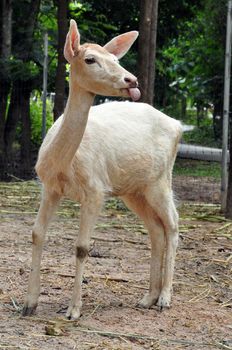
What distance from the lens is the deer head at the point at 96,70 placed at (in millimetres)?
4934

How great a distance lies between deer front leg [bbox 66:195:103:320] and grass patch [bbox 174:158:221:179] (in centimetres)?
1012

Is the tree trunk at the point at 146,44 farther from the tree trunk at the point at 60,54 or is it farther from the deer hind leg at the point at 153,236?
Answer: the deer hind leg at the point at 153,236

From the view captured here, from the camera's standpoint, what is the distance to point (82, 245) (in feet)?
17.4

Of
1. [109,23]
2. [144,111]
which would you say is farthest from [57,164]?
[109,23]

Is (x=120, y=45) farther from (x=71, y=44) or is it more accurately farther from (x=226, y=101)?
(x=226, y=101)

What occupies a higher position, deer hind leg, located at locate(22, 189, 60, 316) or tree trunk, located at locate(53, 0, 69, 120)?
tree trunk, located at locate(53, 0, 69, 120)

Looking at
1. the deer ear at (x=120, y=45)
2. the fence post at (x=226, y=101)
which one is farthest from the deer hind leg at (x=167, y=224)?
the fence post at (x=226, y=101)

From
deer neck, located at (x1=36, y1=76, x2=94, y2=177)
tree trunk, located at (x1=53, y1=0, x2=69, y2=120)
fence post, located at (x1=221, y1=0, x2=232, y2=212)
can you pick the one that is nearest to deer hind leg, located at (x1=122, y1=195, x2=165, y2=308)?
deer neck, located at (x1=36, y1=76, x2=94, y2=177)

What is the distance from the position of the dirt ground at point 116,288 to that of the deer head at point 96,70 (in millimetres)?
1536

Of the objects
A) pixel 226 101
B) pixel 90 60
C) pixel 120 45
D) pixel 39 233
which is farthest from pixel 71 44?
pixel 226 101

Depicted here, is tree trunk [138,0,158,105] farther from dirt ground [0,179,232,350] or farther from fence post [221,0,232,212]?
dirt ground [0,179,232,350]

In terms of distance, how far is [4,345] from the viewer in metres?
4.47

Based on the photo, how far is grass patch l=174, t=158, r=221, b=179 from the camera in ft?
52.0

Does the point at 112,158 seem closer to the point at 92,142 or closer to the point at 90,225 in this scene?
the point at 92,142
